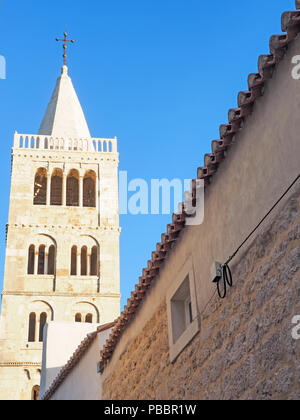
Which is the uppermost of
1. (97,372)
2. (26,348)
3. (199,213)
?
(26,348)

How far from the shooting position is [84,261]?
3647 cm

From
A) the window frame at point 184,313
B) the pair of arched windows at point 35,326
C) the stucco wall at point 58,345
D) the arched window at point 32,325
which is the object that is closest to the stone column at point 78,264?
the pair of arched windows at point 35,326

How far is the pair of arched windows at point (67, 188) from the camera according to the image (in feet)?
125

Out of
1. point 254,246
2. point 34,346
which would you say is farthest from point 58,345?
point 34,346

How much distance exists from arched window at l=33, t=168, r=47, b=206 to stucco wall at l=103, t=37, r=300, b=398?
3096cm

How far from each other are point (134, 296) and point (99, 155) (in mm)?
29825

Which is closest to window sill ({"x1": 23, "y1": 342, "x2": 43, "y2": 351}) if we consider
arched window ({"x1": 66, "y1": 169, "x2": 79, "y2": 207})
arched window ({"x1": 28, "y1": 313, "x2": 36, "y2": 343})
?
arched window ({"x1": 28, "y1": 313, "x2": 36, "y2": 343})

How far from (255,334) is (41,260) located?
31413 mm

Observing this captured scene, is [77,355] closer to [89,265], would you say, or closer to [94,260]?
[89,265]

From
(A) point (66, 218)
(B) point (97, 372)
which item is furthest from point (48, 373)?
(A) point (66, 218)

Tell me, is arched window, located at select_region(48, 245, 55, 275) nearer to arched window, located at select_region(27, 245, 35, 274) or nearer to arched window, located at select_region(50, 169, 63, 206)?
arched window, located at select_region(27, 245, 35, 274)

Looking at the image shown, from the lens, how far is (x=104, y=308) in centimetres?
3428

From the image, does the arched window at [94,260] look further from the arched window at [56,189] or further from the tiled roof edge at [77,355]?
the tiled roof edge at [77,355]

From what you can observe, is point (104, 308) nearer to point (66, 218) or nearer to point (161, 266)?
point (66, 218)
